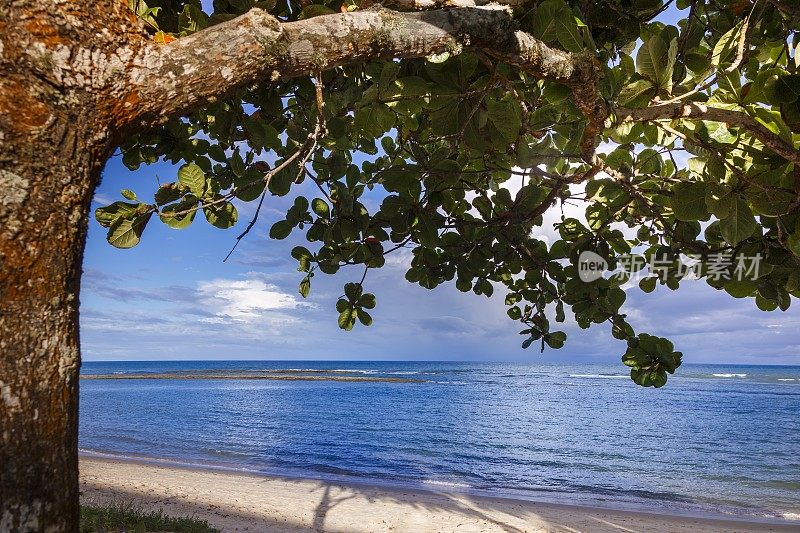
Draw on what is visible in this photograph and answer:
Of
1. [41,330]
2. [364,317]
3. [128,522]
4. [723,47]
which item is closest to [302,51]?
[41,330]

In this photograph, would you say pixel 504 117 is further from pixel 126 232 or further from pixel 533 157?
pixel 126 232

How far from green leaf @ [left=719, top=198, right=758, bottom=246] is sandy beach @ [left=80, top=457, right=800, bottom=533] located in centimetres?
716

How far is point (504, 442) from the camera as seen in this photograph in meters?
20.3

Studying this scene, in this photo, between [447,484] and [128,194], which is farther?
[447,484]

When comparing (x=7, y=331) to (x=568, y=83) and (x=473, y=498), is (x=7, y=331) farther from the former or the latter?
(x=473, y=498)

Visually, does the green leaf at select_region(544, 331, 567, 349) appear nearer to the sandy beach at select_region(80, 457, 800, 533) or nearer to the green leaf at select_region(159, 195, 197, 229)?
the green leaf at select_region(159, 195, 197, 229)

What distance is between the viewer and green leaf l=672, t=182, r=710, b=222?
218 centimetres

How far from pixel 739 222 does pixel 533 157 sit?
982 millimetres

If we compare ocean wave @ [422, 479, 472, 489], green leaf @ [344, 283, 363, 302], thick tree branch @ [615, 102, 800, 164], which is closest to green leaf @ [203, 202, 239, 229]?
green leaf @ [344, 283, 363, 302]

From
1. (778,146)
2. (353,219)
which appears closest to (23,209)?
(353,219)

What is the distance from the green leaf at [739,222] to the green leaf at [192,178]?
2055mm

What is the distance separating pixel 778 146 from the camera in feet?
5.97

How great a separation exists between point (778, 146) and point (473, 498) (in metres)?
10.9

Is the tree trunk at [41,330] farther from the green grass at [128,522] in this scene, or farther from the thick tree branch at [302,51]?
the green grass at [128,522]
